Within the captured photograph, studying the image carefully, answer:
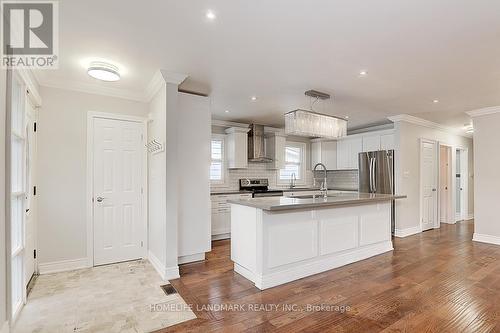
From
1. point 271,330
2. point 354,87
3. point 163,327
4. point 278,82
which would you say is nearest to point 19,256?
point 163,327

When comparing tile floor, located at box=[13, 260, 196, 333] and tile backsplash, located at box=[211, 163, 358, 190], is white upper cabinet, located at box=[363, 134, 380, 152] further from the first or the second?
tile floor, located at box=[13, 260, 196, 333]

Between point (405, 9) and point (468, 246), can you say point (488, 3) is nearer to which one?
point (405, 9)

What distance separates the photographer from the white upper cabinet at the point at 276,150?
6.36 m

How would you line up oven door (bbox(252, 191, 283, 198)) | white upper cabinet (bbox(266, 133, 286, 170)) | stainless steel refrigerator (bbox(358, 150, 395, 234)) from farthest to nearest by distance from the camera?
white upper cabinet (bbox(266, 133, 286, 170)) < oven door (bbox(252, 191, 283, 198)) < stainless steel refrigerator (bbox(358, 150, 395, 234))

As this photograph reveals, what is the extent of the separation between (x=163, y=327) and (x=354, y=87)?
3.73 metres

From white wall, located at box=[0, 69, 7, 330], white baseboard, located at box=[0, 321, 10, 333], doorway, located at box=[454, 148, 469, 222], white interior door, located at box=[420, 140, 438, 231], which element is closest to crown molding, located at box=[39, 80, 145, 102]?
white wall, located at box=[0, 69, 7, 330]

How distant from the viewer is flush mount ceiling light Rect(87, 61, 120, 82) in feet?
9.44

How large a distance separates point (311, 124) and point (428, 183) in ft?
13.7

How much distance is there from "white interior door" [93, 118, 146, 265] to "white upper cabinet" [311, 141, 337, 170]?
15.8 ft

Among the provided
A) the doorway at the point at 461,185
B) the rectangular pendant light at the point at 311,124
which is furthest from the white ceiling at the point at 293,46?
the doorway at the point at 461,185

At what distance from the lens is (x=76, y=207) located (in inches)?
139

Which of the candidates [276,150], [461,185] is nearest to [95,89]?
[276,150]

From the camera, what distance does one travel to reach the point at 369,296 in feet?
8.78

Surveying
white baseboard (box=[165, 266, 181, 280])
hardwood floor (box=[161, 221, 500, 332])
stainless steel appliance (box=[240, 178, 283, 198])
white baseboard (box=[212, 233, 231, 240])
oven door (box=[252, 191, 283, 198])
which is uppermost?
stainless steel appliance (box=[240, 178, 283, 198])
